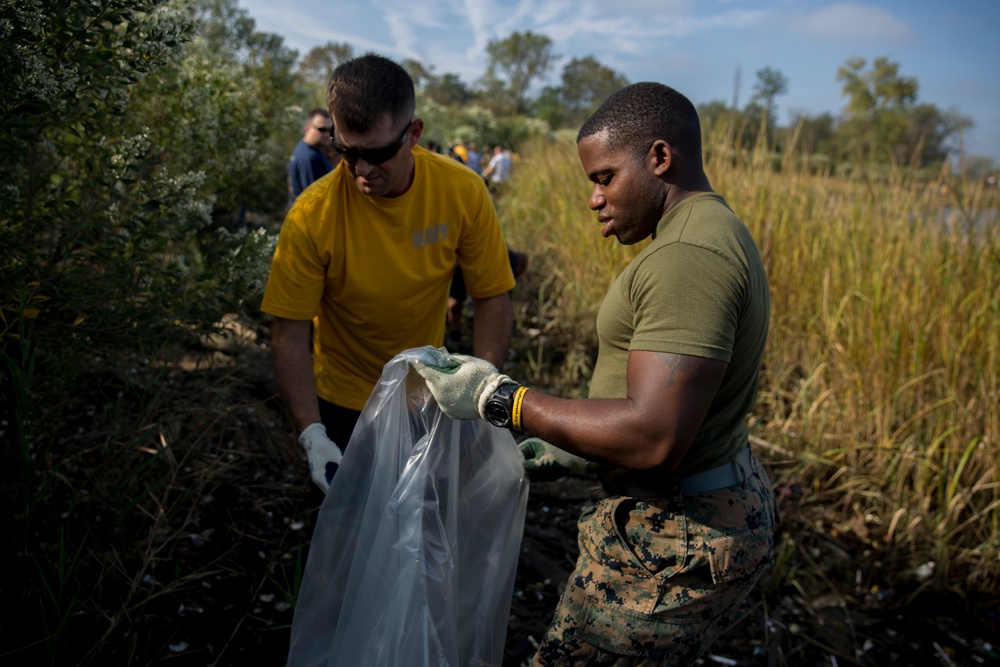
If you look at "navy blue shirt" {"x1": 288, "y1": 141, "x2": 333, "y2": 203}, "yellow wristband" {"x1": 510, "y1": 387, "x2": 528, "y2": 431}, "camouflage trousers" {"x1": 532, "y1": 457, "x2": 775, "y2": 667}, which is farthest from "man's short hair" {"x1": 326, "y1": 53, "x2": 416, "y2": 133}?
"navy blue shirt" {"x1": 288, "y1": 141, "x2": 333, "y2": 203}

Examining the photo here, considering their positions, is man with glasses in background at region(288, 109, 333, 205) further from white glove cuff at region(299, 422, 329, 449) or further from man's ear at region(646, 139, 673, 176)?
man's ear at region(646, 139, 673, 176)

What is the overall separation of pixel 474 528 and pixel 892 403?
2509mm

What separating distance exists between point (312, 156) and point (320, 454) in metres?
3.43

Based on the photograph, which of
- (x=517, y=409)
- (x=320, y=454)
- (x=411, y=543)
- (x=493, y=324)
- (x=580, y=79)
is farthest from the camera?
(x=580, y=79)

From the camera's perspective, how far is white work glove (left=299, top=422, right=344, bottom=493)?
1.88 meters

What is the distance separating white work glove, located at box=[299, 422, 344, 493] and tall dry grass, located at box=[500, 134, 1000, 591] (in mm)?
2454

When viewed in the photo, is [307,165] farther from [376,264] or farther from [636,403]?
[636,403]

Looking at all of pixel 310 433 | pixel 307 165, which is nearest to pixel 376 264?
pixel 310 433

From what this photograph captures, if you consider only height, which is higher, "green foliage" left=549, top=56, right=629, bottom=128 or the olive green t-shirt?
"green foliage" left=549, top=56, right=629, bottom=128

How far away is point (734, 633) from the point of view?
2.64m

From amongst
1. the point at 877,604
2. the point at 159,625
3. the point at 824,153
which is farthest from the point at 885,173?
the point at 159,625

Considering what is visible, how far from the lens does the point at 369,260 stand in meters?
2.13

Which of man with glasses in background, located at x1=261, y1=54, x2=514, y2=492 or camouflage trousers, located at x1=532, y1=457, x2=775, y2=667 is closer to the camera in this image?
camouflage trousers, located at x1=532, y1=457, x2=775, y2=667

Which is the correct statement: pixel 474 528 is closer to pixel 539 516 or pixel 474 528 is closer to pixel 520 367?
pixel 539 516
